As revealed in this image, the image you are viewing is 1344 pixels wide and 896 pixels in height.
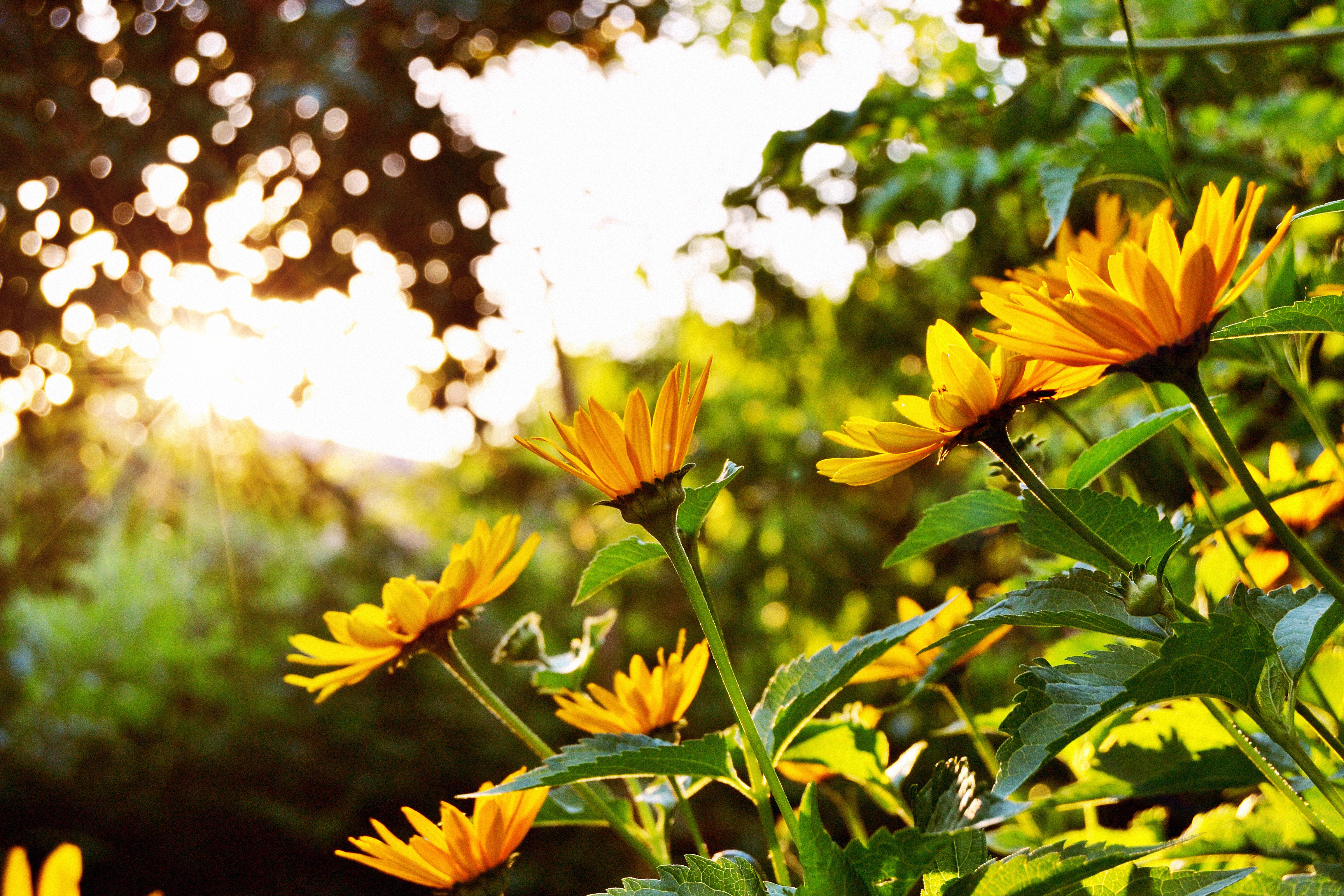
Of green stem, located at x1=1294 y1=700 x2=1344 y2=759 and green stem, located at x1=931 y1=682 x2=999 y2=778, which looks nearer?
green stem, located at x1=1294 y1=700 x2=1344 y2=759

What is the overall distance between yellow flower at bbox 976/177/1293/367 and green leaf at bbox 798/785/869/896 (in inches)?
9.2

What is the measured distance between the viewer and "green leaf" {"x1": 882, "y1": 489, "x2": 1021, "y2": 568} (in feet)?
1.70

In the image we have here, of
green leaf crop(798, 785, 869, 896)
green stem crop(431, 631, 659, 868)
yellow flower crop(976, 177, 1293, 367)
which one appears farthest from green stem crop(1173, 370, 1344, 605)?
green stem crop(431, 631, 659, 868)

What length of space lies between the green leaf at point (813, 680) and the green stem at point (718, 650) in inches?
0.5

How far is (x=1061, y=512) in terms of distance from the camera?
0.43 metres

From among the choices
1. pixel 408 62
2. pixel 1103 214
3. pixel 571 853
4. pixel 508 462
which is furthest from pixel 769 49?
pixel 571 853

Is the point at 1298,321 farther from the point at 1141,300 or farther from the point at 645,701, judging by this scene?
the point at 645,701

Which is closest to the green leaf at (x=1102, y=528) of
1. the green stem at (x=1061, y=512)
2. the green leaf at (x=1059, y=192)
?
the green stem at (x=1061, y=512)

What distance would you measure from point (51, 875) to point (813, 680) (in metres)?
0.33

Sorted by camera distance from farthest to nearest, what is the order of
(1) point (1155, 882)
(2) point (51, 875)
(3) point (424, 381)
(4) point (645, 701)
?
(3) point (424, 381) → (4) point (645, 701) → (1) point (1155, 882) → (2) point (51, 875)

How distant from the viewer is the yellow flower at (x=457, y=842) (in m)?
0.52

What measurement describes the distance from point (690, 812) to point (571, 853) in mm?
3113

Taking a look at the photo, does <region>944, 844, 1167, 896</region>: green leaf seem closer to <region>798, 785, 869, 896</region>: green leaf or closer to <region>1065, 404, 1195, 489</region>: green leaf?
<region>798, 785, 869, 896</region>: green leaf

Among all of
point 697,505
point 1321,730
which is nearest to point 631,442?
point 697,505
